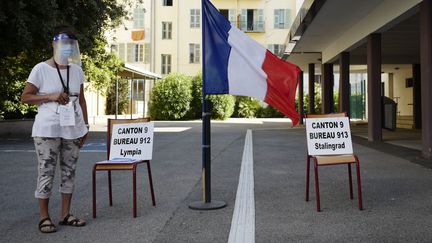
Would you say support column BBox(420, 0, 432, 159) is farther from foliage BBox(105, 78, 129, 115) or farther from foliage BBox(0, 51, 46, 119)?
foliage BBox(105, 78, 129, 115)

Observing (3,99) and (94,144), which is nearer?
(94,144)

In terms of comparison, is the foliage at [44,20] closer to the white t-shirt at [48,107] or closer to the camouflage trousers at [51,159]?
the white t-shirt at [48,107]

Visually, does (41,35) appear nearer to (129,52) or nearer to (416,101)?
(416,101)

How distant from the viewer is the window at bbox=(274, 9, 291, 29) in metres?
46.7

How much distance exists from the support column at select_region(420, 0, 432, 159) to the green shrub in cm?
2742

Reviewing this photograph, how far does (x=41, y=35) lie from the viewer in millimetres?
13453

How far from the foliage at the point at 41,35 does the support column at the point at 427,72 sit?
371 inches

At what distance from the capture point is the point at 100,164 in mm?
5348

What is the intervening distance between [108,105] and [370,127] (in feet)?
82.0

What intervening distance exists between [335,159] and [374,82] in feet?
31.7

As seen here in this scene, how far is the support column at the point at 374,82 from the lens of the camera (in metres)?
14.4

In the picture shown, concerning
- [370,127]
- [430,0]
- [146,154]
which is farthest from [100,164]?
[370,127]

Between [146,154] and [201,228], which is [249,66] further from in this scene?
[201,228]

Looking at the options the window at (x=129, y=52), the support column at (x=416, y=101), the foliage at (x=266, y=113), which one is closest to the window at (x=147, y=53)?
the window at (x=129, y=52)
